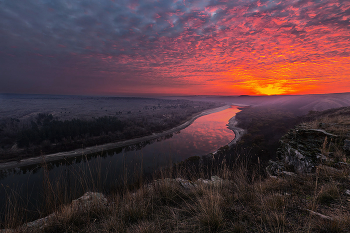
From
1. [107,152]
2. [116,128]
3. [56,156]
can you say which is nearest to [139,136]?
[116,128]

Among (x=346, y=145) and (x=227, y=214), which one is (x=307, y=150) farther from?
(x=227, y=214)

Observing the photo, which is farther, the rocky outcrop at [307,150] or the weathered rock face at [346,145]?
the rocky outcrop at [307,150]

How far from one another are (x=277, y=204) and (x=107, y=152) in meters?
24.2

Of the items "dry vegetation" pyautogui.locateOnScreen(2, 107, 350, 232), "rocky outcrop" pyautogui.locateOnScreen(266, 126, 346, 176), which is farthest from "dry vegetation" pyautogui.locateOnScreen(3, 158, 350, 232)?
"rocky outcrop" pyautogui.locateOnScreen(266, 126, 346, 176)

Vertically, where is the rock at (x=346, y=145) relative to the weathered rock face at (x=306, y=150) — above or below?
above

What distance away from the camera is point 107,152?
902 inches

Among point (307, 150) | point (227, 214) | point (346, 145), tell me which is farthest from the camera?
point (307, 150)

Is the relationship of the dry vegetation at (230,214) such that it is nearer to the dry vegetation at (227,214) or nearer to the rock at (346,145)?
the dry vegetation at (227,214)

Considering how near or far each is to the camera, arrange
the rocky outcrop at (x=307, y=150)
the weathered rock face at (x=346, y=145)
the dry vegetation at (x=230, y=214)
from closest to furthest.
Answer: the dry vegetation at (x=230, y=214)
the weathered rock face at (x=346, y=145)
the rocky outcrop at (x=307, y=150)

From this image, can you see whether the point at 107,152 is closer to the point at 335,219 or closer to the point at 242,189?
the point at 242,189

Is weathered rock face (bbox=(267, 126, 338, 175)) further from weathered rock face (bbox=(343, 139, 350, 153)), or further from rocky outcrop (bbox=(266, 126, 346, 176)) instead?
weathered rock face (bbox=(343, 139, 350, 153))

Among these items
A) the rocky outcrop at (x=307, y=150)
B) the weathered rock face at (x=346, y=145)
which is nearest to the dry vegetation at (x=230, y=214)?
the weathered rock face at (x=346, y=145)

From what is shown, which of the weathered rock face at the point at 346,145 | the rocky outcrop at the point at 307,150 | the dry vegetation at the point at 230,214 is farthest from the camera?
the rocky outcrop at the point at 307,150

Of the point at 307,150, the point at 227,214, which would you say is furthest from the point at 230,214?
the point at 307,150
